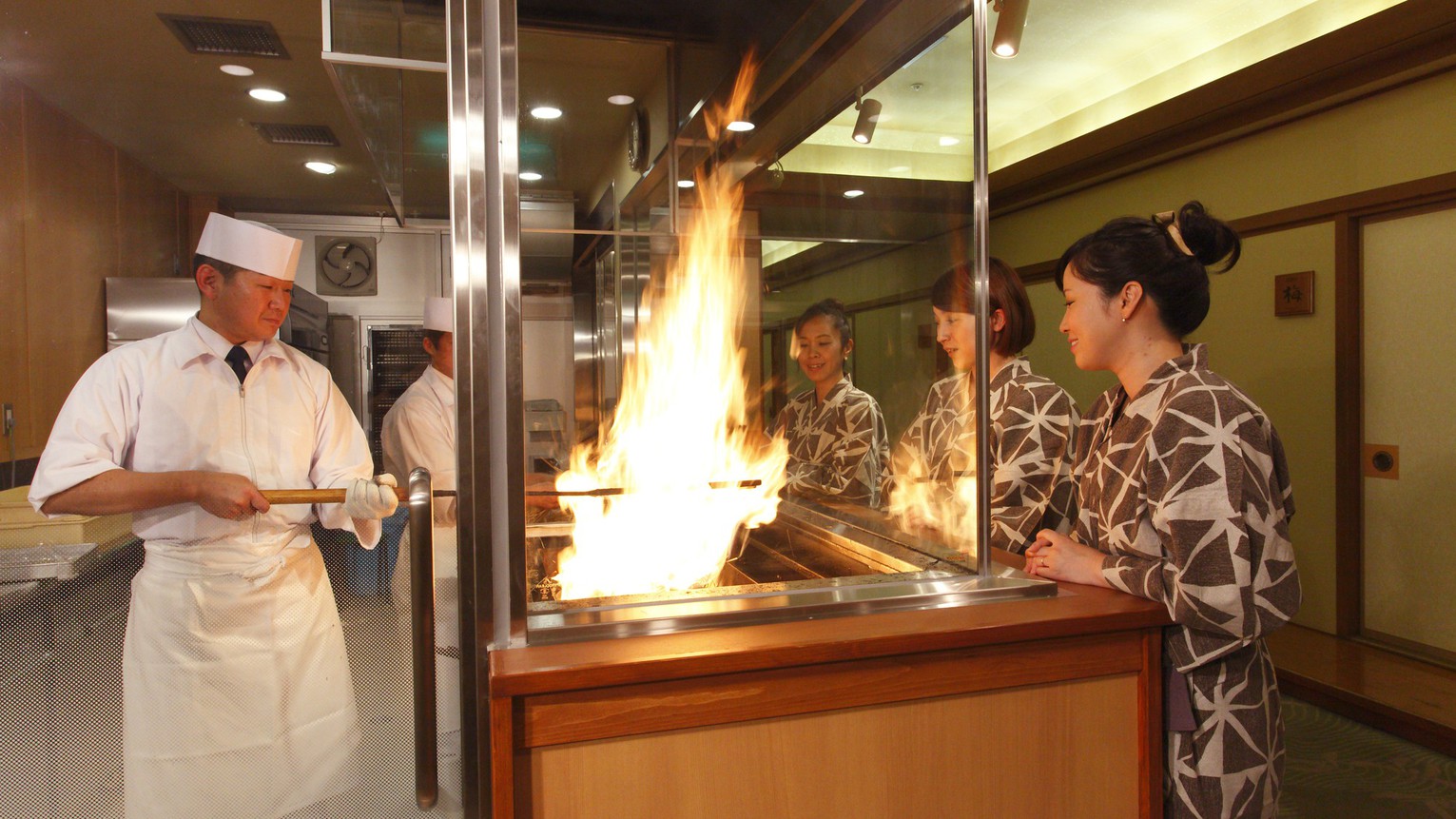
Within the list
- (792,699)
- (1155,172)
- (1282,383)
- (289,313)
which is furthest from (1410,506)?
(289,313)

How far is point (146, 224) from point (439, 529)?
49 centimetres

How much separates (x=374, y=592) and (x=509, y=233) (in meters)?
0.49

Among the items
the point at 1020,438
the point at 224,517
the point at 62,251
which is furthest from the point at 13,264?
the point at 1020,438

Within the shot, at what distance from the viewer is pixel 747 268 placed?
199cm

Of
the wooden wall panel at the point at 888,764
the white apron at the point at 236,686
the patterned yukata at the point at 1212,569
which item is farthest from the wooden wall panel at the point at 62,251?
the patterned yukata at the point at 1212,569

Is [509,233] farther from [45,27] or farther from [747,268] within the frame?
[747,268]

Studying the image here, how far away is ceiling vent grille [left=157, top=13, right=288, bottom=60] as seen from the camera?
3.28 feet

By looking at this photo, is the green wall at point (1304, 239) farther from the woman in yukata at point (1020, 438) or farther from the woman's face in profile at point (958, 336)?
the woman's face in profile at point (958, 336)

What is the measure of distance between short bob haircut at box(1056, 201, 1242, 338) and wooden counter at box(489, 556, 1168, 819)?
1.58 ft

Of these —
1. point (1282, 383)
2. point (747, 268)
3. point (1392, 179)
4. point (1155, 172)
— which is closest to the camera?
point (747, 268)

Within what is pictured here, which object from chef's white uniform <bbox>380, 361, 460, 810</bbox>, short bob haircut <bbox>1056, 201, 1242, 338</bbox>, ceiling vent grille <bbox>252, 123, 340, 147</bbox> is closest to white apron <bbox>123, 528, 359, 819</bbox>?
chef's white uniform <bbox>380, 361, 460, 810</bbox>

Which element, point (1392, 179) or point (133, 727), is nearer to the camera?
point (133, 727)

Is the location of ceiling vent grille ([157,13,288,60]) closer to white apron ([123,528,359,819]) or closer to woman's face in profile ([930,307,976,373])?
white apron ([123,528,359,819])

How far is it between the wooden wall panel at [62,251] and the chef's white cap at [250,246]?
0.10 m
